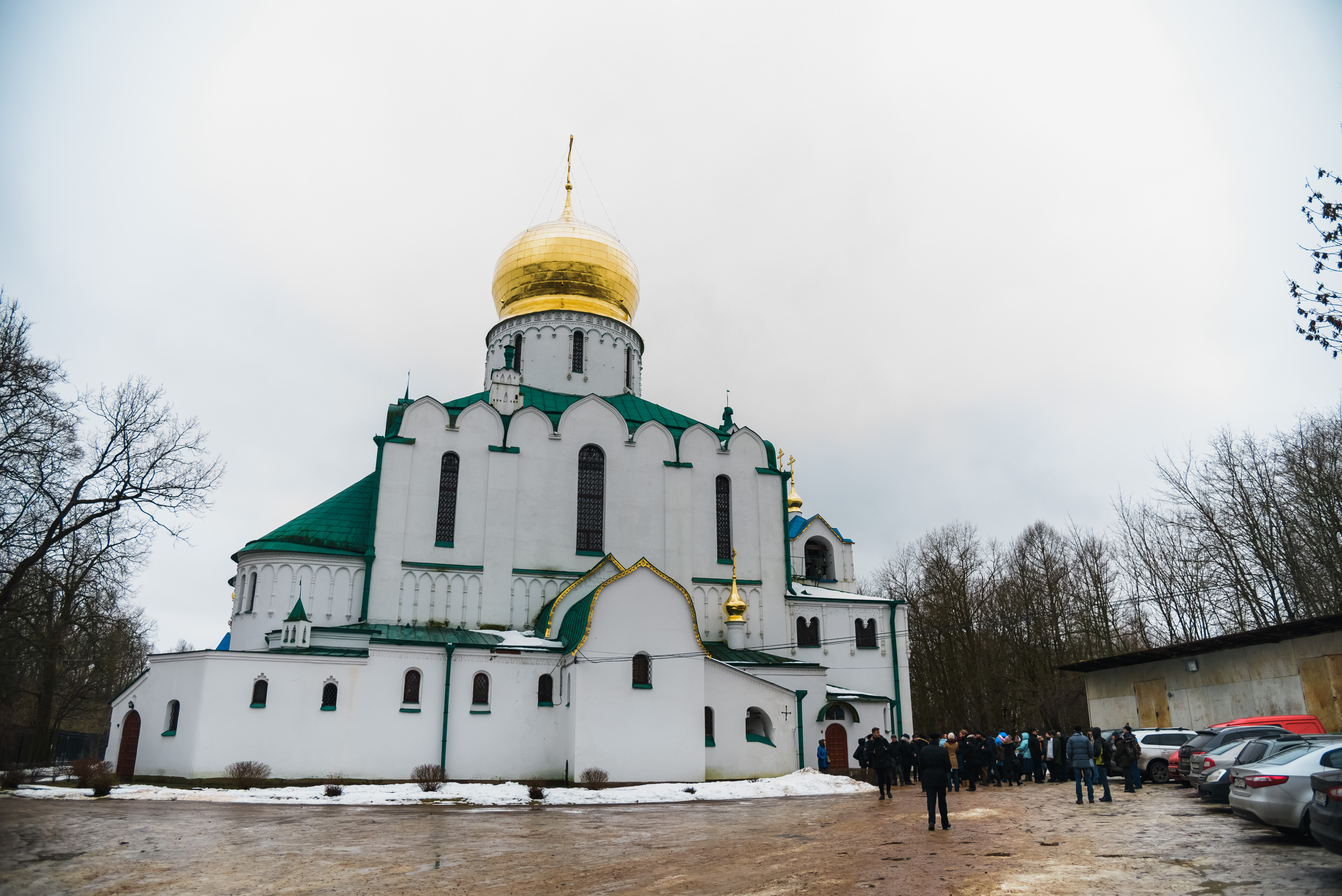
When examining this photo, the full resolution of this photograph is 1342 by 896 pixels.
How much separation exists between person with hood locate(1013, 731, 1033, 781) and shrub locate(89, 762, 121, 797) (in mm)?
22182

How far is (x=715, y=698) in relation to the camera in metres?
26.1

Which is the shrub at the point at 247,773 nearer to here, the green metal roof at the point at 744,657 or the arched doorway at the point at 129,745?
the arched doorway at the point at 129,745

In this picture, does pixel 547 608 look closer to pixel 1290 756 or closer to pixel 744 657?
pixel 744 657

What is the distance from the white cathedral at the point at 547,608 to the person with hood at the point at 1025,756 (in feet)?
19.6

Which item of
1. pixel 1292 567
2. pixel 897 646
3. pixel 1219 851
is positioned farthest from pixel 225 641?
pixel 1292 567

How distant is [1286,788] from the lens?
10.3 meters

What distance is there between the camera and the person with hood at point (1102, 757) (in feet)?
54.5

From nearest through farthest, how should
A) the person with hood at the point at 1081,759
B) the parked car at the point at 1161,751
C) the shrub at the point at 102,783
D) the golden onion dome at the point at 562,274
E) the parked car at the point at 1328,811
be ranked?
the parked car at the point at 1328,811 < the person with hood at the point at 1081,759 < the shrub at the point at 102,783 < the parked car at the point at 1161,751 < the golden onion dome at the point at 562,274

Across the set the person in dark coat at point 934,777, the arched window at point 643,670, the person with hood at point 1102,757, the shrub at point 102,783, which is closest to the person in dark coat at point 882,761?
the person with hood at point 1102,757

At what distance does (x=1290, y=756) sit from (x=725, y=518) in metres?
22.1

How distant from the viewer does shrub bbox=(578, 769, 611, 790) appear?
2319 cm

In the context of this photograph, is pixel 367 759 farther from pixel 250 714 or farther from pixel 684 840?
pixel 684 840

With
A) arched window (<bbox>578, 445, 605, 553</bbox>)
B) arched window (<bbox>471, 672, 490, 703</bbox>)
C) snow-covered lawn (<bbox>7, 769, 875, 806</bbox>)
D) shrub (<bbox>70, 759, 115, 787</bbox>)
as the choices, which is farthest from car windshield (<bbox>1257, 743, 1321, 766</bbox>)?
shrub (<bbox>70, 759, 115, 787</bbox>)

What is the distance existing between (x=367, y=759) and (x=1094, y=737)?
1816 cm
